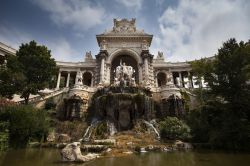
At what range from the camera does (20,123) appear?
54.4 ft

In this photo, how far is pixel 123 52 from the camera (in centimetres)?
4678

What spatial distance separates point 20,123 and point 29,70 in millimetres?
13898

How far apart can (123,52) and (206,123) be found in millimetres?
31914

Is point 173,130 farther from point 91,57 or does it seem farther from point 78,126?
point 91,57

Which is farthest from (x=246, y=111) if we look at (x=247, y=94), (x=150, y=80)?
(x=150, y=80)

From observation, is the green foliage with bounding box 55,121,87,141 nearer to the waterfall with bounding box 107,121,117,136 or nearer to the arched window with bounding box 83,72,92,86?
the waterfall with bounding box 107,121,117,136

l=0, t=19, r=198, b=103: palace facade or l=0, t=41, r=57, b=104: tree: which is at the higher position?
l=0, t=19, r=198, b=103: palace facade

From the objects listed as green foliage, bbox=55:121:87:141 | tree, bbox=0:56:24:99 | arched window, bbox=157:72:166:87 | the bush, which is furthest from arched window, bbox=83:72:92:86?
the bush

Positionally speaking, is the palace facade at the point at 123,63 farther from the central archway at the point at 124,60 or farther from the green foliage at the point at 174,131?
the green foliage at the point at 174,131

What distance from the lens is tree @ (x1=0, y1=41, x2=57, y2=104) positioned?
25750 millimetres

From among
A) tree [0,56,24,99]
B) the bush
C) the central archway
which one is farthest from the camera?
the central archway

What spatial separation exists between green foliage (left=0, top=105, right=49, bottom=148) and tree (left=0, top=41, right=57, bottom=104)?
382 inches

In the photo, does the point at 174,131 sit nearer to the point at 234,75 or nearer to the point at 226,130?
the point at 226,130

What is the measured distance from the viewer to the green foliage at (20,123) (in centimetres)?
1623
